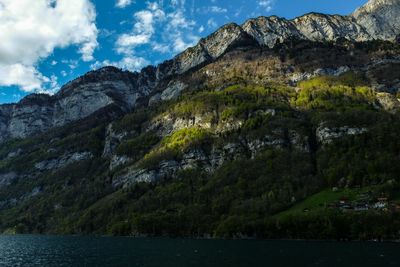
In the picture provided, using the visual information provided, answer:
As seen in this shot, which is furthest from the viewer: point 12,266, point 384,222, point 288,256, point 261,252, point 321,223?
point 321,223

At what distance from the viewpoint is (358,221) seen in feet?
596

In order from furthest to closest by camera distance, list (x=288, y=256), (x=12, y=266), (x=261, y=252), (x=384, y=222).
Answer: (x=384, y=222) → (x=261, y=252) → (x=288, y=256) → (x=12, y=266)

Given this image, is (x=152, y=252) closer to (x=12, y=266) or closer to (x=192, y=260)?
(x=192, y=260)

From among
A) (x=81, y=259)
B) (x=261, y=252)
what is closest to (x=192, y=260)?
(x=261, y=252)

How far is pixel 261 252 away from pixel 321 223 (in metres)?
62.1

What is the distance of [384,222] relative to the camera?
582 feet

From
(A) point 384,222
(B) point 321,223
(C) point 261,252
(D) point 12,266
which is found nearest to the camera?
(D) point 12,266

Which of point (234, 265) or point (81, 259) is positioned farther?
point (81, 259)

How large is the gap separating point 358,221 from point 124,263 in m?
106

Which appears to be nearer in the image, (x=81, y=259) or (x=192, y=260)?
(x=192, y=260)

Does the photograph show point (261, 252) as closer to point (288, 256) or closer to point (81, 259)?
point (288, 256)

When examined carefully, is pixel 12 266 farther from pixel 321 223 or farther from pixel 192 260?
pixel 321 223

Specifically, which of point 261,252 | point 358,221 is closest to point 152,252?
point 261,252

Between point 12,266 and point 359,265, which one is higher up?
point 12,266
